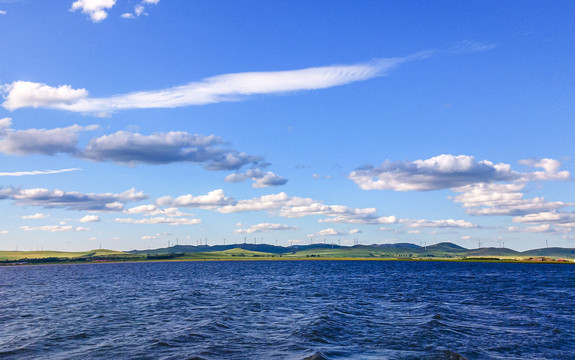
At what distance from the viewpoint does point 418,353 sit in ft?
117

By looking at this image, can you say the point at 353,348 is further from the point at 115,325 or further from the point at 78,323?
the point at 78,323

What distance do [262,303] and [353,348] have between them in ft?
115

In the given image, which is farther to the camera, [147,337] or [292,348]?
[147,337]

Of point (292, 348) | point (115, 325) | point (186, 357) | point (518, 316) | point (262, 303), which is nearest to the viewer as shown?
point (186, 357)

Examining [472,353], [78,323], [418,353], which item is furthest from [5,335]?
[472,353]

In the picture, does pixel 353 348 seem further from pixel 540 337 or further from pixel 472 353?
pixel 540 337

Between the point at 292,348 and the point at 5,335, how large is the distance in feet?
106

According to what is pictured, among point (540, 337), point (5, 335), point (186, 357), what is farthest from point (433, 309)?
point (5, 335)

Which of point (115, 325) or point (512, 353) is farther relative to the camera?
point (115, 325)

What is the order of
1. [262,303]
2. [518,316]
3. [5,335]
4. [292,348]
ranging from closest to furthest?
[292,348] < [5,335] < [518,316] < [262,303]

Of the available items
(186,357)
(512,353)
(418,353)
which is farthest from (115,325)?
(512,353)

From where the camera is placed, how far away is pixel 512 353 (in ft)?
119

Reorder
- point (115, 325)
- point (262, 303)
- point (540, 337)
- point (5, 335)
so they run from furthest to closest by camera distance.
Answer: point (262, 303) < point (115, 325) < point (5, 335) < point (540, 337)

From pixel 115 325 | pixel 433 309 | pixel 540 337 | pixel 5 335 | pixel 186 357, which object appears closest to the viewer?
pixel 186 357
